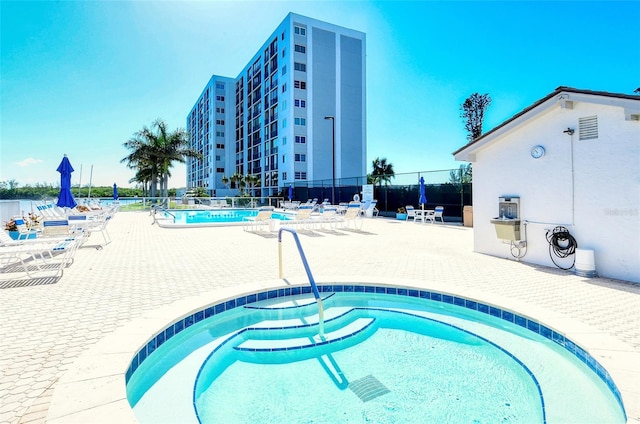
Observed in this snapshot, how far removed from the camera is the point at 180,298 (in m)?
4.50

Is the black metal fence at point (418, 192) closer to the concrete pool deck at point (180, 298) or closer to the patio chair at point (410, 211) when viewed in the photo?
the patio chair at point (410, 211)

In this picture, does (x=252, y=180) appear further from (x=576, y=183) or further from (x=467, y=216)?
(x=576, y=183)

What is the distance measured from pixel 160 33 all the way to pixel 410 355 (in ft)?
60.1

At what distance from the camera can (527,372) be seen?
3094 millimetres

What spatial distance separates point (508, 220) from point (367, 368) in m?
5.24

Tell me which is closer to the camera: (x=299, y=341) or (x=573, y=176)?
(x=299, y=341)

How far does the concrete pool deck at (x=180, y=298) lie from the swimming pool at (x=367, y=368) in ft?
0.77

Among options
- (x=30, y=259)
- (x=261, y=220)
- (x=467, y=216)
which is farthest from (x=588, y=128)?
(x=30, y=259)

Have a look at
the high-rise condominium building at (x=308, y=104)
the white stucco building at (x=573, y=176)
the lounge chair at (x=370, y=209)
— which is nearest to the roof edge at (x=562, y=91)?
the white stucco building at (x=573, y=176)

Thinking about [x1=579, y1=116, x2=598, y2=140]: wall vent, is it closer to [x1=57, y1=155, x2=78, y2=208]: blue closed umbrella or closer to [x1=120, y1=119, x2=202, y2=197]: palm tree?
[x1=57, y1=155, x2=78, y2=208]: blue closed umbrella

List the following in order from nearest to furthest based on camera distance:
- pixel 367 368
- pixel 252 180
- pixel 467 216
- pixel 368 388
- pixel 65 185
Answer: pixel 368 388
pixel 367 368
pixel 65 185
pixel 467 216
pixel 252 180

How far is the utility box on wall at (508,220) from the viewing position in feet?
22.6

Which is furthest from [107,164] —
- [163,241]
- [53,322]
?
[53,322]

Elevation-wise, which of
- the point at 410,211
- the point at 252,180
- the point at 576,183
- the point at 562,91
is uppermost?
the point at 252,180
